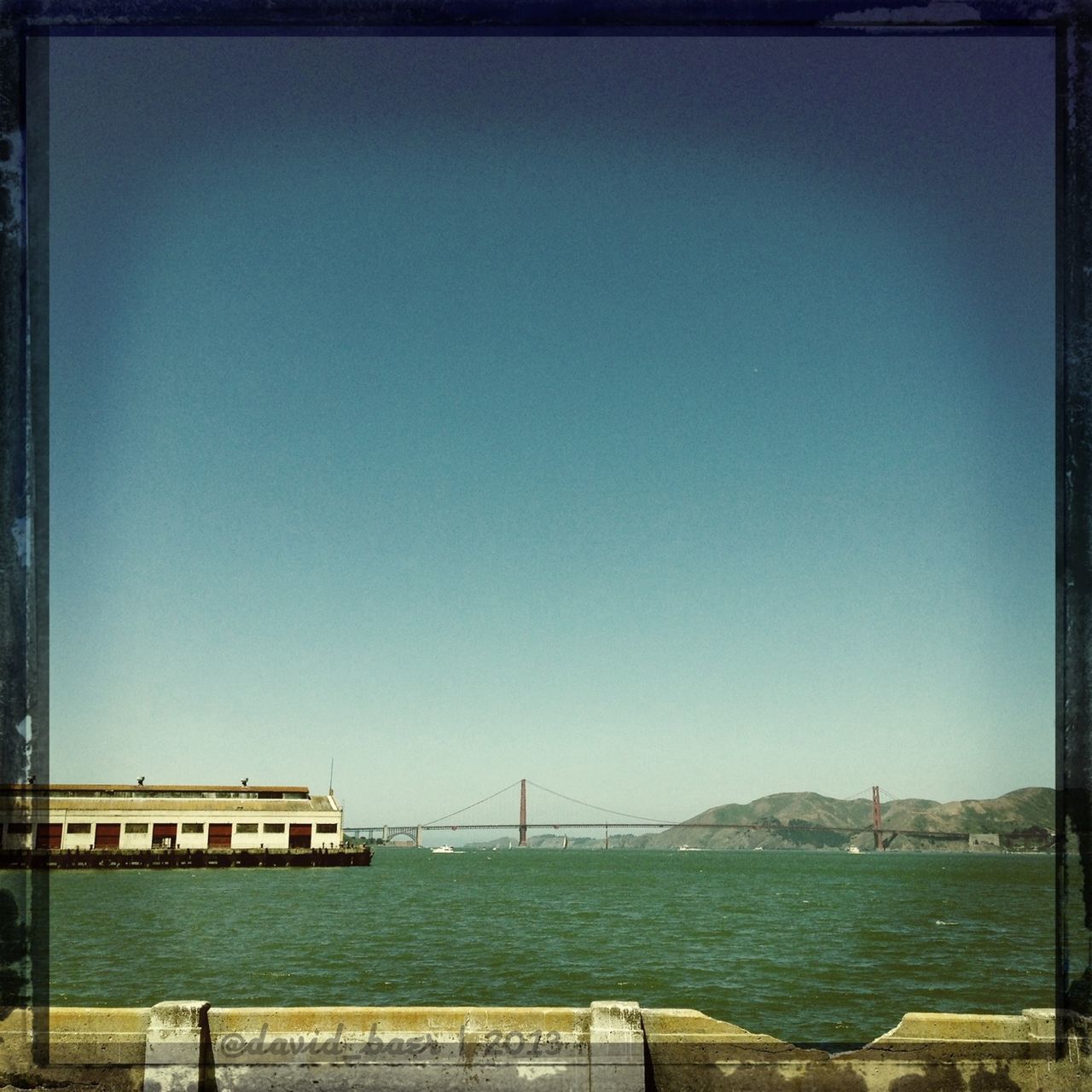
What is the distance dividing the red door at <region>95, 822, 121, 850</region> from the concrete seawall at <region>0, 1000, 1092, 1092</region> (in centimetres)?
8043

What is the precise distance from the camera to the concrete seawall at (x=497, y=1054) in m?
7.57

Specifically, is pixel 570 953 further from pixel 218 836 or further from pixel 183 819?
pixel 183 819

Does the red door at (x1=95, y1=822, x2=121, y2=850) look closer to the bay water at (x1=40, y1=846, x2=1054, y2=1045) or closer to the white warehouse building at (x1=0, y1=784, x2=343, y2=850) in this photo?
the white warehouse building at (x1=0, y1=784, x2=343, y2=850)

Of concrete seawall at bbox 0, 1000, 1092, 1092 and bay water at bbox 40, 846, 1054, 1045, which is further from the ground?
concrete seawall at bbox 0, 1000, 1092, 1092

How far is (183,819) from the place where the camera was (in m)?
81.1

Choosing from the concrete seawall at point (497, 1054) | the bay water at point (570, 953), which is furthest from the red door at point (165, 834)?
the concrete seawall at point (497, 1054)

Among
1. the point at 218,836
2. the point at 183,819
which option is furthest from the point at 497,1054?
the point at 183,819

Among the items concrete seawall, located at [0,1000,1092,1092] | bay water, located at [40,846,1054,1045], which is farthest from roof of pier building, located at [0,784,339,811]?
concrete seawall, located at [0,1000,1092,1092]

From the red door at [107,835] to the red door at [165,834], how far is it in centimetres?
273

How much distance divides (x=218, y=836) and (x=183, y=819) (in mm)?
3356

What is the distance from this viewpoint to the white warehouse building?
78.9 metres

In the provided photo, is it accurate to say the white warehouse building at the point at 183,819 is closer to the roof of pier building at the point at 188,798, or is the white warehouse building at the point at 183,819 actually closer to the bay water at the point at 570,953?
the roof of pier building at the point at 188,798

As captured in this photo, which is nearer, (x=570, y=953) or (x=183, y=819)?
(x=570, y=953)

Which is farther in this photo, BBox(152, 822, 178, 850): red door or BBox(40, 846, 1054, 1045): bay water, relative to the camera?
BBox(152, 822, 178, 850): red door
